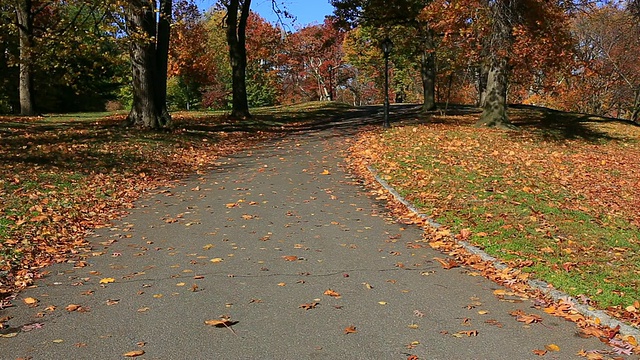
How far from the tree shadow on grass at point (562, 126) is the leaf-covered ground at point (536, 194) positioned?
11.5 inches

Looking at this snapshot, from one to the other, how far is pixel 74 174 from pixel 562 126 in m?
20.5

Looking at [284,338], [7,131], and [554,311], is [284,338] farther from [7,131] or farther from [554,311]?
[7,131]

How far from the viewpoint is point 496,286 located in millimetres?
5758

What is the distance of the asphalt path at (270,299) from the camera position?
14.1 ft

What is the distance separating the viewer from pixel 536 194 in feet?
33.1

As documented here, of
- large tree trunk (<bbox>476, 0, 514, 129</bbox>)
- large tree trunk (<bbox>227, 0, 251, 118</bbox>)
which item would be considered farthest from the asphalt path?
large tree trunk (<bbox>227, 0, 251, 118</bbox>)

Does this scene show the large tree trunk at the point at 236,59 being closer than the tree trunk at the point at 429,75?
Yes

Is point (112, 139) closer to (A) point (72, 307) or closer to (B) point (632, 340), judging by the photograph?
(A) point (72, 307)

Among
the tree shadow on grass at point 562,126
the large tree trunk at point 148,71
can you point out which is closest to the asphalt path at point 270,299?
the large tree trunk at point 148,71

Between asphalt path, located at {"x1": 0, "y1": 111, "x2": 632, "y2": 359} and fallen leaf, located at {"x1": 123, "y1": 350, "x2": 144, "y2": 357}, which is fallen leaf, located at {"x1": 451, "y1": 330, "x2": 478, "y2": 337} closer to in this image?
asphalt path, located at {"x1": 0, "y1": 111, "x2": 632, "y2": 359}

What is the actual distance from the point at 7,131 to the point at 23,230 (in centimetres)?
1034

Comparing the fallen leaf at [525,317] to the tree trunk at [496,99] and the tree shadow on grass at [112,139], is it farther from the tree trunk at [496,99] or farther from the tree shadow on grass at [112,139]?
the tree trunk at [496,99]

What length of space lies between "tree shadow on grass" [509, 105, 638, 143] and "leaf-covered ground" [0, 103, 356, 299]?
427 inches

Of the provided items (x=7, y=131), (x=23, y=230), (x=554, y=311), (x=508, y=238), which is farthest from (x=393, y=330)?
(x=7, y=131)
